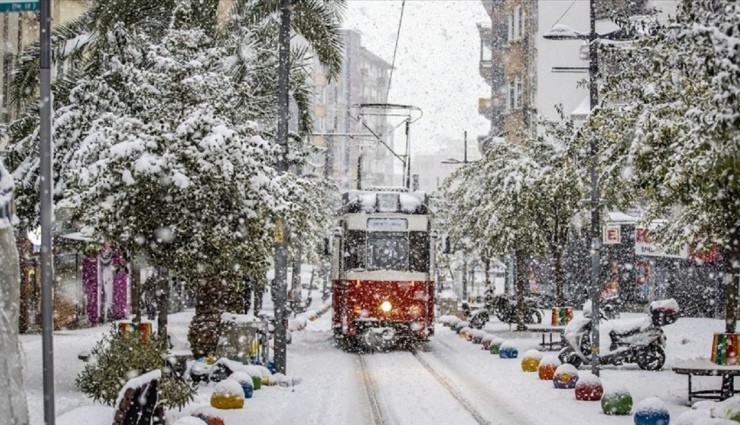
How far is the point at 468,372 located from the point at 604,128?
26.0 feet

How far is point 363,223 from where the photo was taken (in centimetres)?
2466

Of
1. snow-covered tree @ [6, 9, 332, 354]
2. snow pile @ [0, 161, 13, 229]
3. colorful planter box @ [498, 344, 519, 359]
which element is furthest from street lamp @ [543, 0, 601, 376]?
snow pile @ [0, 161, 13, 229]

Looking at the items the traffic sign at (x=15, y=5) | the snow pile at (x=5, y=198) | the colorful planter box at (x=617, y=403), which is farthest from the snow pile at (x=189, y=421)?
the colorful planter box at (x=617, y=403)

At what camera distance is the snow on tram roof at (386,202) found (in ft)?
81.3

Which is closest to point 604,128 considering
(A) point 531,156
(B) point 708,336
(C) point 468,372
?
(C) point 468,372

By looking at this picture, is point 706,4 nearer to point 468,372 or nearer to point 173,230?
point 173,230

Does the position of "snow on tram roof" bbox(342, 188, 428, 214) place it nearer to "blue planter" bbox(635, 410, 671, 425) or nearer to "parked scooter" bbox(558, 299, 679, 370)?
"parked scooter" bbox(558, 299, 679, 370)

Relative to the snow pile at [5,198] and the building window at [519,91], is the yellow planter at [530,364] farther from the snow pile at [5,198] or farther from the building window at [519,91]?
the building window at [519,91]

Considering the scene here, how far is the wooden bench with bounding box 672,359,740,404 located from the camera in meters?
13.9

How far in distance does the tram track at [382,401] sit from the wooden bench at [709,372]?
3.08 metres

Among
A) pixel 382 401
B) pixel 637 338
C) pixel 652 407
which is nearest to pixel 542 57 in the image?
pixel 637 338

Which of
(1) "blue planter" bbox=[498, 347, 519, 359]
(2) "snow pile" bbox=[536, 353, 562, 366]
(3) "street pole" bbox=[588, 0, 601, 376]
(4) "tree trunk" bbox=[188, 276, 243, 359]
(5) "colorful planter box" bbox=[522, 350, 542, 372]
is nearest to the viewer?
(3) "street pole" bbox=[588, 0, 601, 376]

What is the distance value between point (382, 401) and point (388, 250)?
30.6 feet

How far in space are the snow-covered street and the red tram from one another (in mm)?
760
